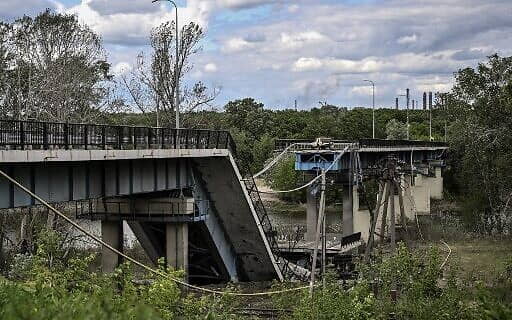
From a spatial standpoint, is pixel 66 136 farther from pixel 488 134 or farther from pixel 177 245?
pixel 488 134

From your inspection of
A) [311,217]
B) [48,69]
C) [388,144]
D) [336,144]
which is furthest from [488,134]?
[48,69]

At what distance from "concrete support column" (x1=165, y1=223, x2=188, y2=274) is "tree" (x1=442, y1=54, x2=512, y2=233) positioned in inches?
1045

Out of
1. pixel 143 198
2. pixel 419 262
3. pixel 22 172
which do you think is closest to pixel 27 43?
pixel 143 198

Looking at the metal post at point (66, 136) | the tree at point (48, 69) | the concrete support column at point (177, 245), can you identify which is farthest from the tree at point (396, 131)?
the metal post at point (66, 136)

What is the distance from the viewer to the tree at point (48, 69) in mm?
42688

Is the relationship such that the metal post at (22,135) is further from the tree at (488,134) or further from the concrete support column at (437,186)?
the concrete support column at (437,186)

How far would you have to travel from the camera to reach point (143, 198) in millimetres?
31062

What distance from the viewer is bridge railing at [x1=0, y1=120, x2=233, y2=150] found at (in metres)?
19.1

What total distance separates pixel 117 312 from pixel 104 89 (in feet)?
133

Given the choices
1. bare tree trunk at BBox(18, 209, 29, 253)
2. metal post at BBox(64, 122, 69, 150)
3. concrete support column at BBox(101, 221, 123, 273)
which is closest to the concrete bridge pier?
bare tree trunk at BBox(18, 209, 29, 253)

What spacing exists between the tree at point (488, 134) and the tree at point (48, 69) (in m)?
27.1

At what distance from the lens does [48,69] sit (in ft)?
140

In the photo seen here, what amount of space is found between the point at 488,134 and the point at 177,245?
32.1 m

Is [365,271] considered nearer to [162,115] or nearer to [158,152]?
[158,152]
